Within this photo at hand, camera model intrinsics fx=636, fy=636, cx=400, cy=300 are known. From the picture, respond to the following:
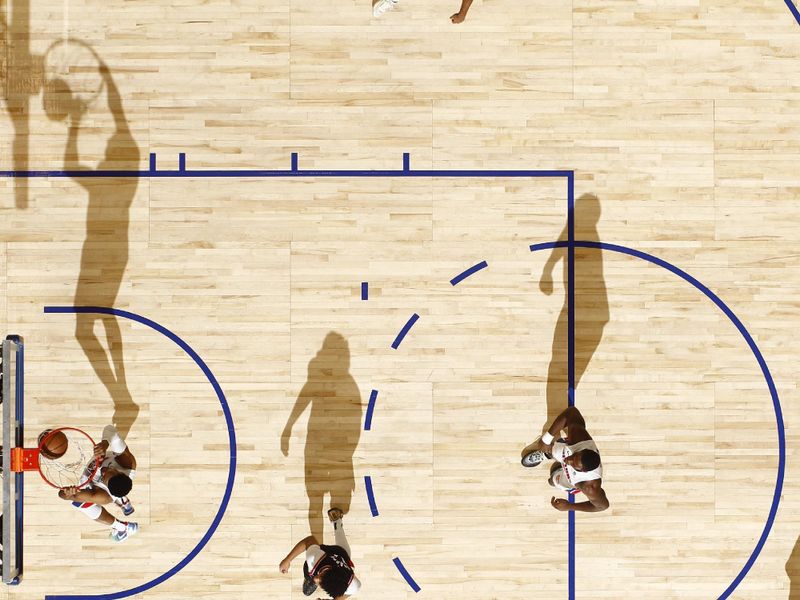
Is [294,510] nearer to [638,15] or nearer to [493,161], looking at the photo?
[493,161]

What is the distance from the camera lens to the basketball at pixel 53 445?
692 centimetres

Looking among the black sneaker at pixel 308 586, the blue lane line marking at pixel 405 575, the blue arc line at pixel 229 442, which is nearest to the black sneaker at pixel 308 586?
the black sneaker at pixel 308 586

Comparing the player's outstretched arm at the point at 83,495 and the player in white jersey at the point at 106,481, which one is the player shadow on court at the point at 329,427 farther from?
the player's outstretched arm at the point at 83,495

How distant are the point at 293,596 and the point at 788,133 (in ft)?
26.4

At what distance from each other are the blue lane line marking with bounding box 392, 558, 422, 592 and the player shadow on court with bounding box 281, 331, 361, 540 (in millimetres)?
870

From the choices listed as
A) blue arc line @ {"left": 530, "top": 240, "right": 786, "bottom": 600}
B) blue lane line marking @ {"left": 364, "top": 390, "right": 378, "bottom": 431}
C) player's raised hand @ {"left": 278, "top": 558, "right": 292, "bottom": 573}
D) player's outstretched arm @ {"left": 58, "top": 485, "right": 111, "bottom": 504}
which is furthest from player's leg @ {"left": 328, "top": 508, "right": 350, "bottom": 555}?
blue arc line @ {"left": 530, "top": 240, "right": 786, "bottom": 600}

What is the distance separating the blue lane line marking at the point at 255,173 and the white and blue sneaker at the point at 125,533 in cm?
404

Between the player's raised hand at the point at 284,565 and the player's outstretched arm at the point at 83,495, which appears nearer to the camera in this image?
the player's outstretched arm at the point at 83,495

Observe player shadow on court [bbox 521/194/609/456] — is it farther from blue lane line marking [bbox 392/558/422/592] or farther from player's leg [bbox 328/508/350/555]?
player's leg [bbox 328/508/350/555]

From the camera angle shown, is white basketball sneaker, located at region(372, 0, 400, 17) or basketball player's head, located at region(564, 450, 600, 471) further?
white basketball sneaker, located at region(372, 0, 400, 17)

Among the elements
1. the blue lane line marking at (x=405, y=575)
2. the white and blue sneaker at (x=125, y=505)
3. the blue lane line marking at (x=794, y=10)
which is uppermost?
the blue lane line marking at (x=794, y=10)

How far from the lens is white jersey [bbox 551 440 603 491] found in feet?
22.3

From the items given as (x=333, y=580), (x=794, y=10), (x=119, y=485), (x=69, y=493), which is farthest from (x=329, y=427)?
(x=794, y=10)

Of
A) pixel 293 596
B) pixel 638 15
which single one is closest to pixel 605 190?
pixel 638 15
